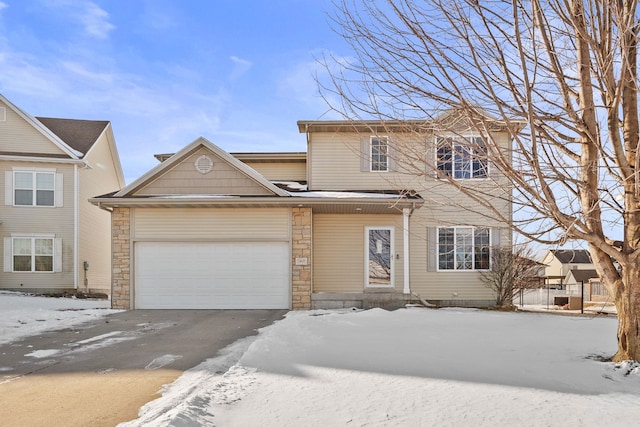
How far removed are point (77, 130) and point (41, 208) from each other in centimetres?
462

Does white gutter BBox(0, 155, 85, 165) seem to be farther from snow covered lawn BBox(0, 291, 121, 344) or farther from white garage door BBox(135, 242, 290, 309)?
white garage door BBox(135, 242, 290, 309)

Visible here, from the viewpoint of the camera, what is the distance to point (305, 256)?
1296 cm

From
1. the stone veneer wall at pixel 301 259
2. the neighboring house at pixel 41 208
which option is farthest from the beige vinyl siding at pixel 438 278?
the neighboring house at pixel 41 208

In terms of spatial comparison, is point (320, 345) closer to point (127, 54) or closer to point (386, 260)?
point (386, 260)

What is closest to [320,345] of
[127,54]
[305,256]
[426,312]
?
[426,312]

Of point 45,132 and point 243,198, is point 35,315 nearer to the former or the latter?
point 243,198

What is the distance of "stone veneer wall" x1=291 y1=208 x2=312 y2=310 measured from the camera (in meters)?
12.9

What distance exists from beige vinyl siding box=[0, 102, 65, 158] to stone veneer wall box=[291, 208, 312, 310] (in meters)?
11.7

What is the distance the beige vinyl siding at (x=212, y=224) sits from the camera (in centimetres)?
1311

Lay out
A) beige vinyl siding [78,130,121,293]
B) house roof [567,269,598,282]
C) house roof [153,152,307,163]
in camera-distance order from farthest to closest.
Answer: house roof [567,269,598,282]
beige vinyl siding [78,130,121,293]
house roof [153,152,307,163]

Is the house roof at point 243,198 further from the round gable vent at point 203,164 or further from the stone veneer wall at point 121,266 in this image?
the stone veneer wall at point 121,266

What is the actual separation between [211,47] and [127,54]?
177 inches

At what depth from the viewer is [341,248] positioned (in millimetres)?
14305

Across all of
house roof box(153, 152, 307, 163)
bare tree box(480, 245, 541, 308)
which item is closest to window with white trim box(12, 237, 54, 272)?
house roof box(153, 152, 307, 163)
